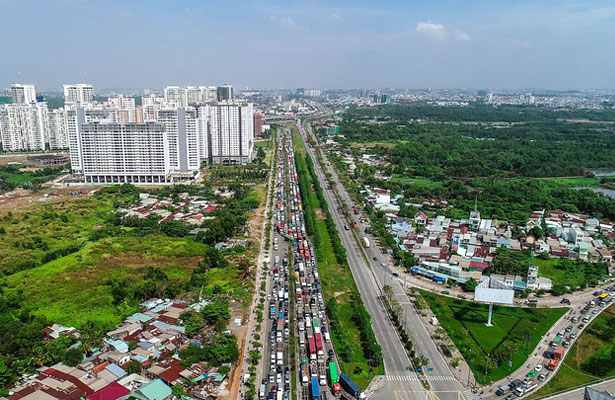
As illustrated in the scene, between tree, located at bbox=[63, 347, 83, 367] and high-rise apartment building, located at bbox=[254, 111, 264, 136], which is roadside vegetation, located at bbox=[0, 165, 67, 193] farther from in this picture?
tree, located at bbox=[63, 347, 83, 367]

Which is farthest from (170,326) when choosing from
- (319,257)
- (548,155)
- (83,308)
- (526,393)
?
(548,155)

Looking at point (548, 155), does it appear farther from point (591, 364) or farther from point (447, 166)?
point (591, 364)

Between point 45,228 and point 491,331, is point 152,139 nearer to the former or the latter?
point 45,228

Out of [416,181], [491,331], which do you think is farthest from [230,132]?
[491,331]

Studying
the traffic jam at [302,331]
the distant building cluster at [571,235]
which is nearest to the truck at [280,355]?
the traffic jam at [302,331]

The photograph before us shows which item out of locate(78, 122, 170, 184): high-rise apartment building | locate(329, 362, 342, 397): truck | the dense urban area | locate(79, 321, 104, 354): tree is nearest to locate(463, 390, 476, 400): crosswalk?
the dense urban area

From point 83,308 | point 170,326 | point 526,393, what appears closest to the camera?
point 526,393
